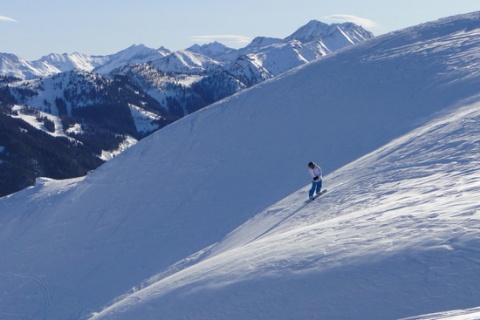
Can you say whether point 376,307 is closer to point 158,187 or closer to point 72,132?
point 158,187

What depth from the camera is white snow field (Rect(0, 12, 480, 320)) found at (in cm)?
Answer: 1180

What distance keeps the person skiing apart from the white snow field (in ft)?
2.09

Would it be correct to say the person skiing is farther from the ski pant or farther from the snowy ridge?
the snowy ridge

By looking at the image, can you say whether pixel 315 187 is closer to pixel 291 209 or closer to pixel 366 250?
pixel 291 209

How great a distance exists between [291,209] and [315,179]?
1.64 metres

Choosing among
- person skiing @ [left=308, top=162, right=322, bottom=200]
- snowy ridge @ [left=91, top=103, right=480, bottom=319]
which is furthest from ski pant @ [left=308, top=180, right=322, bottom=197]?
snowy ridge @ [left=91, top=103, right=480, bottom=319]

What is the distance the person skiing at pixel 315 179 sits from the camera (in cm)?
2132

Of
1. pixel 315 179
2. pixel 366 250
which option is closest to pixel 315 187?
pixel 315 179

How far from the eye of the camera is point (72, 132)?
18325 cm

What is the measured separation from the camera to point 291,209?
22.6 m

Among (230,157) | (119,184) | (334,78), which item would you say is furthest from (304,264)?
(334,78)

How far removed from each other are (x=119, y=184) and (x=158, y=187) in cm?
372

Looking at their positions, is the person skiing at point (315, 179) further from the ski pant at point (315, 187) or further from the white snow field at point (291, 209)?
the white snow field at point (291, 209)

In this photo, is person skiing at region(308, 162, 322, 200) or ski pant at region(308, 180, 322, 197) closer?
person skiing at region(308, 162, 322, 200)
